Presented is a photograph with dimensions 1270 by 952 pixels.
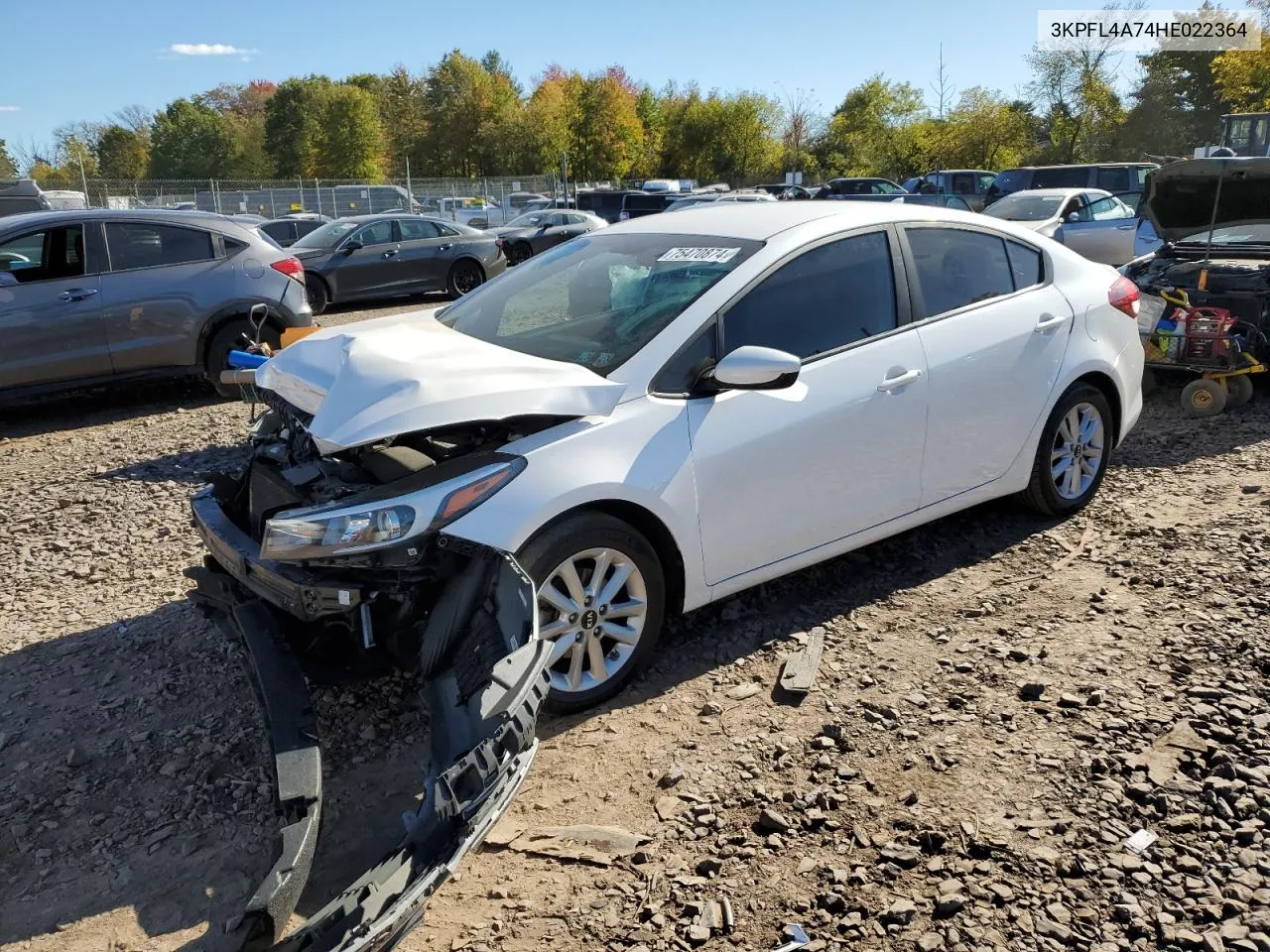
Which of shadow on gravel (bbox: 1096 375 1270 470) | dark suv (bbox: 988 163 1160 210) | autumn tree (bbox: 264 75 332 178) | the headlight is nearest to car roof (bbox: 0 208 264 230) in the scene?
the headlight

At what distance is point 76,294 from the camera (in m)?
8.04

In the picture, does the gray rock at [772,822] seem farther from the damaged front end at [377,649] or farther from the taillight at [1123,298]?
the taillight at [1123,298]

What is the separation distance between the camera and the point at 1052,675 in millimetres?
3795

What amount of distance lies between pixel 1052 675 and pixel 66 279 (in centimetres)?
786

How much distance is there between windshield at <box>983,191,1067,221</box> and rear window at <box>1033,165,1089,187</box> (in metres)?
5.49

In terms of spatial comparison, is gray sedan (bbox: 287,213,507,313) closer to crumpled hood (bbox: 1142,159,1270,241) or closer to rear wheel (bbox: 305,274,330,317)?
rear wheel (bbox: 305,274,330,317)

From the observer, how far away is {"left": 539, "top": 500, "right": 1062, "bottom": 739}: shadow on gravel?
393 cm

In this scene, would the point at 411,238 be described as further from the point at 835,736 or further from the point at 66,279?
the point at 835,736

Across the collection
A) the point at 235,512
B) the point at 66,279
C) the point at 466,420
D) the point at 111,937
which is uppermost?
the point at 66,279

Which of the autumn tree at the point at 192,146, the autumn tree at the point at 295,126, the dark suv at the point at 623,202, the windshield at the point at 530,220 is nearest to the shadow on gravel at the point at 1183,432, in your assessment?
the windshield at the point at 530,220

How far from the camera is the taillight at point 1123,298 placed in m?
5.30

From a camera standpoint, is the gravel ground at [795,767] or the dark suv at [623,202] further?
the dark suv at [623,202]


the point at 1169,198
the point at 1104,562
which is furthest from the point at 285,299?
the point at 1169,198

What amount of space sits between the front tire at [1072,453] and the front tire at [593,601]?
97.3 inches
